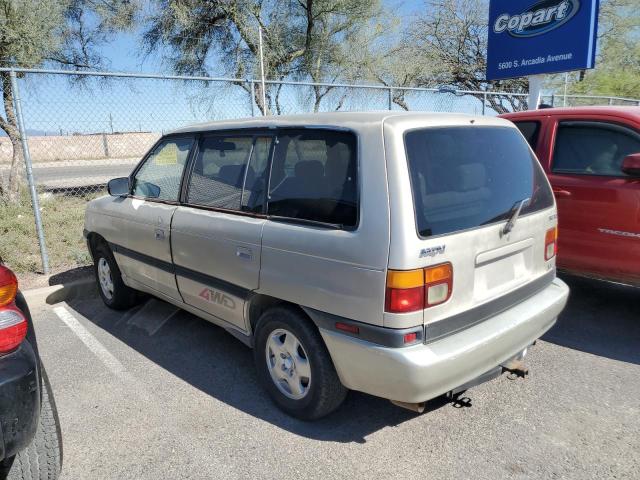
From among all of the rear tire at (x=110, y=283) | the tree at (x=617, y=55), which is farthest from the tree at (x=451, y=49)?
the rear tire at (x=110, y=283)

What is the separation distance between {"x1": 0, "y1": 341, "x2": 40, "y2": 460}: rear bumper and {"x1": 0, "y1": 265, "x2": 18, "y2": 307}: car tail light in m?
0.23

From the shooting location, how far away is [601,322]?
4406mm

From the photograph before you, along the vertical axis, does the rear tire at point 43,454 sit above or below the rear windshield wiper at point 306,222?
below

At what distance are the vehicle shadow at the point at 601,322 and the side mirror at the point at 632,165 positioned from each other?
1327 millimetres

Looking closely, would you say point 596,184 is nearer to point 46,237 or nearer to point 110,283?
point 110,283

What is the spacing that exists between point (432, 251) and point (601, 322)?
2856mm

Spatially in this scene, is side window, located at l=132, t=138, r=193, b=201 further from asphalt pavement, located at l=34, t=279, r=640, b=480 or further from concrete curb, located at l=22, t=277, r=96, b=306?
concrete curb, located at l=22, t=277, r=96, b=306

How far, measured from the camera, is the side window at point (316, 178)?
263 cm

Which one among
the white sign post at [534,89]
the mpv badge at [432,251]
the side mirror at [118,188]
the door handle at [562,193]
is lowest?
the door handle at [562,193]

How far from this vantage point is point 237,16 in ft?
37.9

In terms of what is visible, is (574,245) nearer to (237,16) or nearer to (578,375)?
(578,375)

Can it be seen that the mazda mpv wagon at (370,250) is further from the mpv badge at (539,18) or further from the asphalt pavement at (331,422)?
the mpv badge at (539,18)

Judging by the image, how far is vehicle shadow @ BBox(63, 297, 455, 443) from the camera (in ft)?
9.90

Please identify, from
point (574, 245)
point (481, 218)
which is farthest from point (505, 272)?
point (574, 245)
